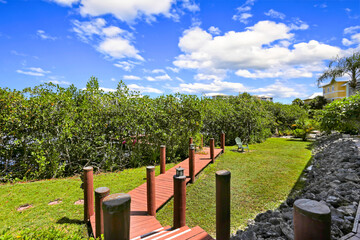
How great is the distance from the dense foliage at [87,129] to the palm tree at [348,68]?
21044 millimetres

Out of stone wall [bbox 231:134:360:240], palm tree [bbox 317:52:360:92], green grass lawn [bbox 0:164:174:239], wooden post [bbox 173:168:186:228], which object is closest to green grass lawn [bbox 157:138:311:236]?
stone wall [bbox 231:134:360:240]

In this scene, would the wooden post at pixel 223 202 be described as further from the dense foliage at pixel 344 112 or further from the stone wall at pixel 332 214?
the dense foliage at pixel 344 112

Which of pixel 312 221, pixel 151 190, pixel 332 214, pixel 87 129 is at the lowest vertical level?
pixel 332 214

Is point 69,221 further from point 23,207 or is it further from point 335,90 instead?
point 335,90

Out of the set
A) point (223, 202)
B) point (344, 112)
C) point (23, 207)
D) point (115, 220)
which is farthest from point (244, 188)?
point (344, 112)

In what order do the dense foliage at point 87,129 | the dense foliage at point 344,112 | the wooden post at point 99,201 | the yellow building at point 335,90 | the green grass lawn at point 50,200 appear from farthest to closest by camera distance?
the yellow building at point 335,90 → the dense foliage at point 344,112 → the dense foliage at point 87,129 → the green grass lawn at point 50,200 → the wooden post at point 99,201

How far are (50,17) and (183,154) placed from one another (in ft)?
27.0

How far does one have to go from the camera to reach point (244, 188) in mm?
6176

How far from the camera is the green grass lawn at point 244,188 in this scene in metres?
4.52

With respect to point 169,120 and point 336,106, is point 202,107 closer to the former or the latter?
point 169,120

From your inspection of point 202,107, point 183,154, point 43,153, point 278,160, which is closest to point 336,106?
point 278,160

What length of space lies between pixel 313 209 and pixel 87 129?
7.80 metres

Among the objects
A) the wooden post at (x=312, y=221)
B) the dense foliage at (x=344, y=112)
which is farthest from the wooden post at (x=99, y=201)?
the dense foliage at (x=344, y=112)

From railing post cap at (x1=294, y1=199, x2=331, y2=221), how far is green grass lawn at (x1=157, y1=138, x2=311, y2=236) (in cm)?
326
